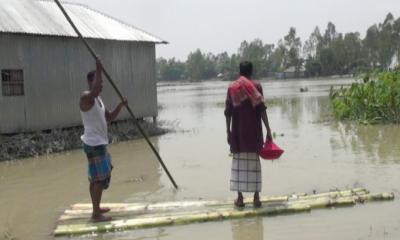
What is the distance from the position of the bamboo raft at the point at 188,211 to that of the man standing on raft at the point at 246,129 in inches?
10.4

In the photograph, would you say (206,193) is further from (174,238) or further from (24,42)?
(24,42)

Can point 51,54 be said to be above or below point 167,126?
above

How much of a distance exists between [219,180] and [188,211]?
2700 millimetres

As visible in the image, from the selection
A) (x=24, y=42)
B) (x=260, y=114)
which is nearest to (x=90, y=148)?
(x=260, y=114)

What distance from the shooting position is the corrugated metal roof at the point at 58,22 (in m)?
14.5

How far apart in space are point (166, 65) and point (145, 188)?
142 meters

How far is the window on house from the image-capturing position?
14.2m

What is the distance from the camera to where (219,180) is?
9.55 meters

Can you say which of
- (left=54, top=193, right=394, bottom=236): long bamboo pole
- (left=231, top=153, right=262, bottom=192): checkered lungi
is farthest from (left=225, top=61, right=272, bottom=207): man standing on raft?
(left=54, top=193, right=394, bottom=236): long bamboo pole

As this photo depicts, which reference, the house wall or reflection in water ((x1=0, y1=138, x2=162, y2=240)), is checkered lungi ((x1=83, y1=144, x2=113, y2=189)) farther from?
the house wall

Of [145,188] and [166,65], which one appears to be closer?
[145,188]

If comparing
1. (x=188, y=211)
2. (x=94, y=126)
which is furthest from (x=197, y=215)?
(x=94, y=126)

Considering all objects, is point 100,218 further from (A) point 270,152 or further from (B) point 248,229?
(A) point 270,152

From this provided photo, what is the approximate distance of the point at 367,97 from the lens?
1800cm
